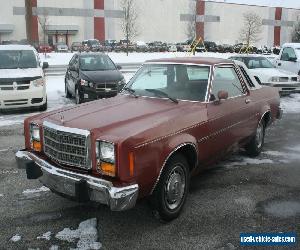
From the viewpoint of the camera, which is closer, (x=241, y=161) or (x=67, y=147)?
(x=67, y=147)

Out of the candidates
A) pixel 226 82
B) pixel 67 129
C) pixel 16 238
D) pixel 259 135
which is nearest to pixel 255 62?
pixel 259 135

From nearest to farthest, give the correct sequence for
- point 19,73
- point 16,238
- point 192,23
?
point 16,238, point 19,73, point 192,23

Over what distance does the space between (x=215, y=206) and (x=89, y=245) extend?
68.7 inches

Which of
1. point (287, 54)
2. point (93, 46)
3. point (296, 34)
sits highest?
point (296, 34)

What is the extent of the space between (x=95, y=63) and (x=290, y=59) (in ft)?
25.8

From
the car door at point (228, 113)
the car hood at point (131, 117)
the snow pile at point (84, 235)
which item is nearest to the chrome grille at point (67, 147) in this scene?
the car hood at point (131, 117)

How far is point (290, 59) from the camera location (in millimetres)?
16094

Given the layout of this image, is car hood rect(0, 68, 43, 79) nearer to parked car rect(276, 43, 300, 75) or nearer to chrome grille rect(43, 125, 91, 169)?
chrome grille rect(43, 125, 91, 169)

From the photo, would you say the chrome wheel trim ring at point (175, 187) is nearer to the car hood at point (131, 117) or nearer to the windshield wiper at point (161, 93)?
the car hood at point (131, 117)

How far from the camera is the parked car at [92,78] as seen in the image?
40.8ft

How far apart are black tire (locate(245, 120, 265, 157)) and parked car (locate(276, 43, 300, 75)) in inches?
375

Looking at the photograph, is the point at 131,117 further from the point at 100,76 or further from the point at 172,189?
the point at 100,76

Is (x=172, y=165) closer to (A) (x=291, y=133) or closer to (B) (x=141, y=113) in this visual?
(B) (x=141, y=113)

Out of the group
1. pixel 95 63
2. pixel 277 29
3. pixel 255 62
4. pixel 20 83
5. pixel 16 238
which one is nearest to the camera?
pixel 16 238
